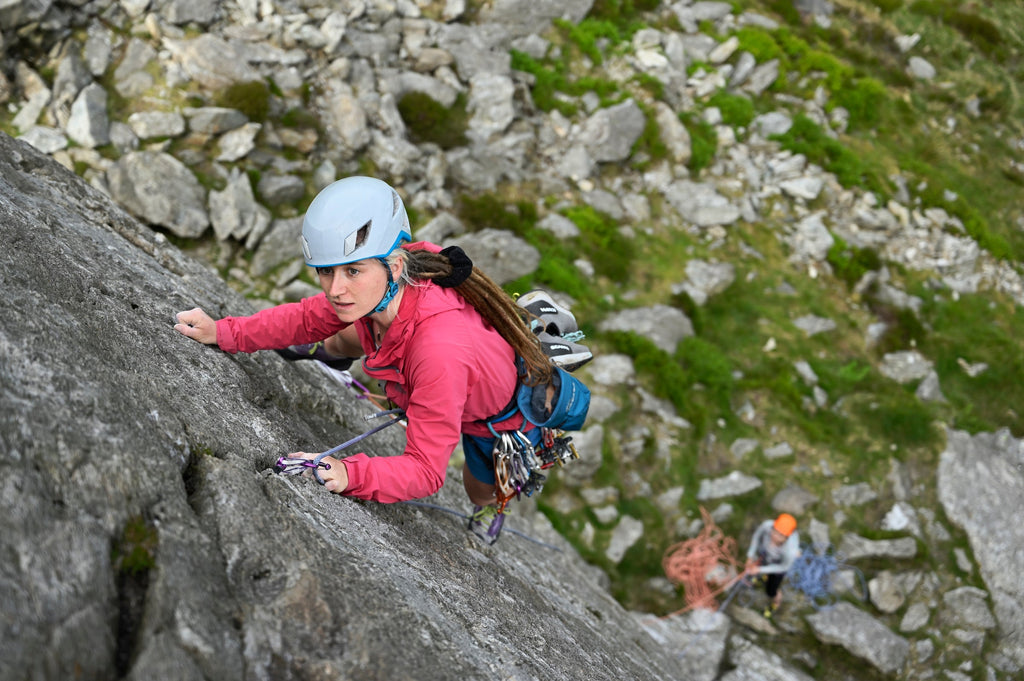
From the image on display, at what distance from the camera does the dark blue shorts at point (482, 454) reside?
4.77m

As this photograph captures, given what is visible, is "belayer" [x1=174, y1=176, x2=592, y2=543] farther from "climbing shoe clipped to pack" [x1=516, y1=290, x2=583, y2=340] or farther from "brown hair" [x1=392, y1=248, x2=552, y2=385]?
"climbing shoe clipped to pack" [x1=516, y1=290, x2=583, y2=340]

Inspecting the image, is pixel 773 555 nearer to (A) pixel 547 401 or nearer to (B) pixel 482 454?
(B) pixel 482 454

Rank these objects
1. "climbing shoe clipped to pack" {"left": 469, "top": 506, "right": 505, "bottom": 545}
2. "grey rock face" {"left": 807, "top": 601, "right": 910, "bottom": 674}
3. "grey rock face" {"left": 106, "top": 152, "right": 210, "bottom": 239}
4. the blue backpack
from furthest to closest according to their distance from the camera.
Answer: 1. "grey rock face" {"left": 106, "top": 152, "right": 210, "bottom": 239}
2. "grey rock face" {"left": 807, "top": 601, "right": 910, "bottom": 674}
3. "climbing shoe clipped to pack" {"left": 469, "top": 506, "right": 505, "bottom": 545}
4. the blue backpack

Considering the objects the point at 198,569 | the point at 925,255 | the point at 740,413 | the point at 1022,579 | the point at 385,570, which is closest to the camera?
the point at 198,569

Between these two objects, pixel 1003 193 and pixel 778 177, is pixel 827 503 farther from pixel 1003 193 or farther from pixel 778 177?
pixel 1003 193

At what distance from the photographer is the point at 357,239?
342 cm

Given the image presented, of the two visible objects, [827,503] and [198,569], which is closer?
[198,569]

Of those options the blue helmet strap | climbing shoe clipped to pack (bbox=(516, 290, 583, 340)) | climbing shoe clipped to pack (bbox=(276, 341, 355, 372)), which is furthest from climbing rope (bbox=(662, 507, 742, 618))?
the blue helmet strap

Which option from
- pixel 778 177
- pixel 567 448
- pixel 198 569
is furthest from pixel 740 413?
pixel 198 569

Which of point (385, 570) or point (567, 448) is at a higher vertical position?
point (385, 570)

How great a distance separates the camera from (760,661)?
948cm

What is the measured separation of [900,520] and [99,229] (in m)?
12.6

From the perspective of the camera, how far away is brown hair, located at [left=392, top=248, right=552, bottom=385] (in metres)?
3.72

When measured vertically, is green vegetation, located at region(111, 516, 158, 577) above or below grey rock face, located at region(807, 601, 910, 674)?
above
